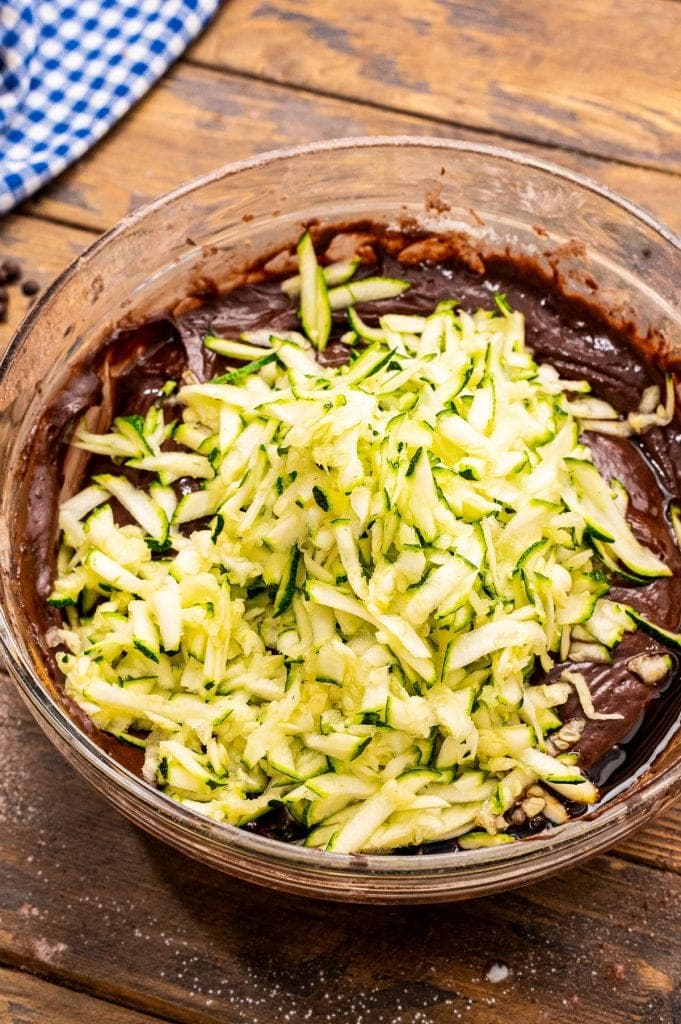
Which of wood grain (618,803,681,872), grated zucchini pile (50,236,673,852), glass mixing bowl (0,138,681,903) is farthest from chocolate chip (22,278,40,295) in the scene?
wood grain (618,803,681,872)

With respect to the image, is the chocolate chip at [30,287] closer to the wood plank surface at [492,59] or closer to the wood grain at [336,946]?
the wood plank surface at [492,59]

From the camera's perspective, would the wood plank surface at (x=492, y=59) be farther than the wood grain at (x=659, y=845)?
Yes

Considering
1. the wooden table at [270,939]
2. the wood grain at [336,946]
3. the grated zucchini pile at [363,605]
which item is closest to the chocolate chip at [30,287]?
the grated zucchini pile at [363,605]

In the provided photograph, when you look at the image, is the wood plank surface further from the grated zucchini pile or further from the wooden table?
the wooden table

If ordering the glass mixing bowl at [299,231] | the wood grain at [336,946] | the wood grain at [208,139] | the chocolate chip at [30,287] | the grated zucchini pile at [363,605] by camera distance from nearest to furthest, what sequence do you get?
1. the grated zucchini pile at [363,605]
2. the wood grain at [336,946]
3. the glass mixing bowl at [299,231]
4. the chocolate chip at [30,287]
5. the wood grain at [208,139]

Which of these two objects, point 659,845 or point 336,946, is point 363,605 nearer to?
point 336,946

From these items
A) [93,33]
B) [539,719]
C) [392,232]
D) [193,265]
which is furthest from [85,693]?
[93,33]

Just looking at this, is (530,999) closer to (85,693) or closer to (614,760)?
(614,760)
